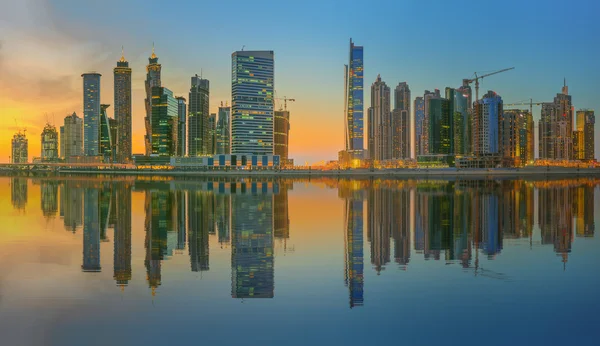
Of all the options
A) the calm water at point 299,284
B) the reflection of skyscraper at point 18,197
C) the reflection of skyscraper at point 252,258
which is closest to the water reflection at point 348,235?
the reflection of skyscraper at point 252,258

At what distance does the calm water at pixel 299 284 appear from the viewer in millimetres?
14898

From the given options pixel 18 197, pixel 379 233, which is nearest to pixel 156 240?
pixel 379 233

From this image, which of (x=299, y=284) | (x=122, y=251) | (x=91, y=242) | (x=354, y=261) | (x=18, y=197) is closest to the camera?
(x=299, y=284)

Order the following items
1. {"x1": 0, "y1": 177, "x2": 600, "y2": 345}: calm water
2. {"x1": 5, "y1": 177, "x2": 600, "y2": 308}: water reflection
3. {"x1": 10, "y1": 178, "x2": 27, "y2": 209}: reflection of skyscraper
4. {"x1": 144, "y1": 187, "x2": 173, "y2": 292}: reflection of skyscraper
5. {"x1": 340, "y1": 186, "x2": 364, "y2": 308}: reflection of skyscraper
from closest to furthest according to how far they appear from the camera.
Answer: {"x1": 0, "y1": 177, "x2": 600, "y2": 345}: calm water, {"x1": 340, "y1": 186, "x2": 364, "y2": 308}: reflection of skyscraper, {"x1": 144, "y1": 187, "x2": 173, "y2": 292}: reflection of skyscraper, {"x1": 5, "y1": 177, "x2": 600, "y2": 308}: water reflection, {"x1": 10, "y1": 178, "x2": 27, "y2": 209}: reflection of skyscraper

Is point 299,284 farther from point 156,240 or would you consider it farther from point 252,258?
point 156,240

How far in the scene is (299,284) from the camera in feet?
68.3

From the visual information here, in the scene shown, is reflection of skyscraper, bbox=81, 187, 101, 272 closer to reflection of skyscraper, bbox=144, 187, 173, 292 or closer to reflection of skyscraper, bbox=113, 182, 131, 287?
reflection of skyscraper, bbox=113, 182, 131, 287

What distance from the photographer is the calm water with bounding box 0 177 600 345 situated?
1490cm

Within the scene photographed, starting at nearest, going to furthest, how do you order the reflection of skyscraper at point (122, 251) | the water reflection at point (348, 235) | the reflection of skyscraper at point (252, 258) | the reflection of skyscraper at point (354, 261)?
the reflection of skyscraper at point (354, 261) < the reflection of skyscraper at point (252, 258) < the reflection of skyscraper at point (122, 251) < the water reflection at point (348, 235)

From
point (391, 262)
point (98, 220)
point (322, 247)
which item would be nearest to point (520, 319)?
point (391, 262)

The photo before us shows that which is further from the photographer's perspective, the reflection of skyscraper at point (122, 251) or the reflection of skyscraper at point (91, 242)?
the reflection of skyscraper at point (91, 242)

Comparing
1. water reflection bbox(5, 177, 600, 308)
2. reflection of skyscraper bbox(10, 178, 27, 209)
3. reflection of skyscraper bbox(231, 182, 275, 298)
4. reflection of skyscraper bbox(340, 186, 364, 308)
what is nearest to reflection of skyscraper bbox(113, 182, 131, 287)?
water reflection bbox(5, 177, 600, 308)

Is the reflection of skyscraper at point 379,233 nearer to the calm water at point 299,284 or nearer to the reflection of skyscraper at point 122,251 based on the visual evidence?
the calm water at point 299,284

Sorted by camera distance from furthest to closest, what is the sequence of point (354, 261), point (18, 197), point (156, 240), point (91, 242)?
point (18, 197)
point (156, 240)
point (91, 242)
point (354, 261)
